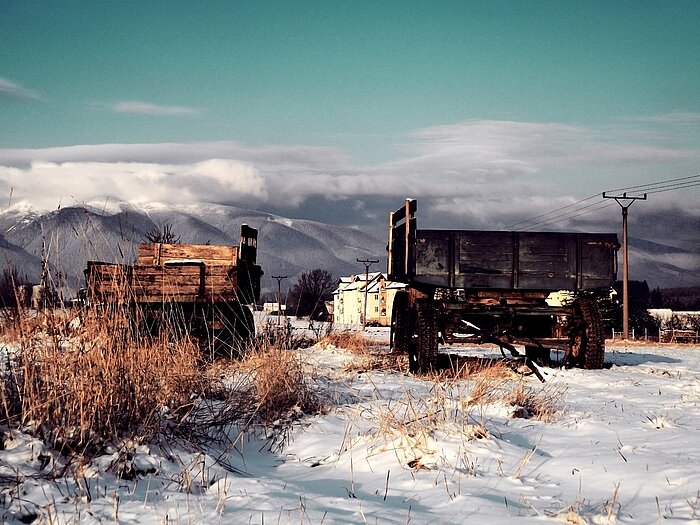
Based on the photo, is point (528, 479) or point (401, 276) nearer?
point (528, 479)

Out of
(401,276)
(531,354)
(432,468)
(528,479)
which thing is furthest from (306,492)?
(531,354)

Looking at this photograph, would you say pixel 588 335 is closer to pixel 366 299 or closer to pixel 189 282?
pixel 189 282

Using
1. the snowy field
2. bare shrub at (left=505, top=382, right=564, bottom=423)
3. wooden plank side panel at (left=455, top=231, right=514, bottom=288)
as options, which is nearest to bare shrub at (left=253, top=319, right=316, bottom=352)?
the snowy field

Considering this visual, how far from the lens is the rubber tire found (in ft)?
32.4

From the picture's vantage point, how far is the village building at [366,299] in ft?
238

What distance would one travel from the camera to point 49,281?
4660mm

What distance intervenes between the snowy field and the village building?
60.1 m

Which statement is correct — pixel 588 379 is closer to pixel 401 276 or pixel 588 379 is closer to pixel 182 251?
pixel 401 276

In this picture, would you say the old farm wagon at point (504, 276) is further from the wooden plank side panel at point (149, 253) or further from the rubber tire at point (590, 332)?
the wooden plank side panel at point (149, 253)

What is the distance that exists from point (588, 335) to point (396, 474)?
695 cm

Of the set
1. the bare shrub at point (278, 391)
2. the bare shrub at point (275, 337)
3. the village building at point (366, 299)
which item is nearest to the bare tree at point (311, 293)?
the bare shrub at point (275, 337)

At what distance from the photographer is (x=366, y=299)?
2815 inches

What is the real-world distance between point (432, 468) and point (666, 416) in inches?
128

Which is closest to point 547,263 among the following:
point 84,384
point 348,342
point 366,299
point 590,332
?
point 590,332
